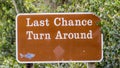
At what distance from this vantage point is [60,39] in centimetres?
365

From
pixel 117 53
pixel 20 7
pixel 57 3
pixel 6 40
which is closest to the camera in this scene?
pixel 117 53

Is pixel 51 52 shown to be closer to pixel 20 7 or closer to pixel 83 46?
pixel 83 46

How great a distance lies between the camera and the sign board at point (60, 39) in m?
3.63

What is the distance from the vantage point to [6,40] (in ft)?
21.3

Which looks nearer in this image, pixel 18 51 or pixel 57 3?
pixel 18 51

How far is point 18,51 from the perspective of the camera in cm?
367

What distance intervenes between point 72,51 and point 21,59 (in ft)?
1.52

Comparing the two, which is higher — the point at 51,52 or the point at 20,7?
the point at 51,52

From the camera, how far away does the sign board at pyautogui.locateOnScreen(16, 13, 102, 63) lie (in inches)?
143

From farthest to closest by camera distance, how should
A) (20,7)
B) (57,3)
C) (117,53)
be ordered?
(57,3)
(20,7)
(117,53)

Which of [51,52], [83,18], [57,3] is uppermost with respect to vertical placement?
[83,18]

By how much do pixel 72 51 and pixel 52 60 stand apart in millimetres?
197

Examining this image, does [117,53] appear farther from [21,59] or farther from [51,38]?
[21,59]

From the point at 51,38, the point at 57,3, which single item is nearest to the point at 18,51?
the point at 51,38
